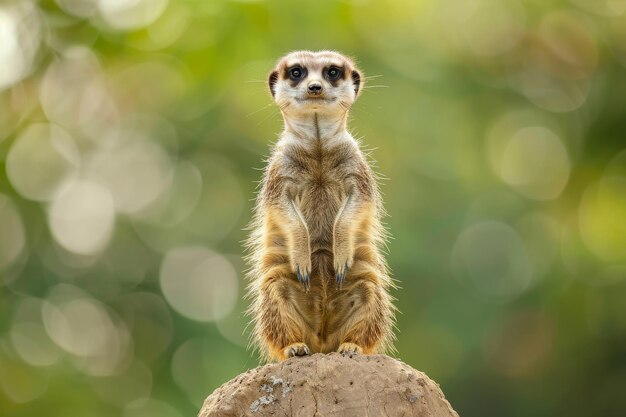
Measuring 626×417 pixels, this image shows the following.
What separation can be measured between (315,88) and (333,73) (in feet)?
0.83

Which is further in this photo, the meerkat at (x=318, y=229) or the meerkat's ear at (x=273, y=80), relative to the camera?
the meerkat's ear at (x=273, y=80)

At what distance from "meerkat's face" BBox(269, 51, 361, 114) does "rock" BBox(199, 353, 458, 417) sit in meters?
1.49

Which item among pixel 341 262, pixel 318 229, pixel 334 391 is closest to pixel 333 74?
pixel 318 229

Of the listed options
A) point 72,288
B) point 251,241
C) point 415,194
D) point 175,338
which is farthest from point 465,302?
point 251,241

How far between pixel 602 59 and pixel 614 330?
3384 millimetres

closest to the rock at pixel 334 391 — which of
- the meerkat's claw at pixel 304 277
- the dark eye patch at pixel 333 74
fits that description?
the meerkat's claw at pixel 304 277

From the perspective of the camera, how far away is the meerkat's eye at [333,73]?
6348 millimetres

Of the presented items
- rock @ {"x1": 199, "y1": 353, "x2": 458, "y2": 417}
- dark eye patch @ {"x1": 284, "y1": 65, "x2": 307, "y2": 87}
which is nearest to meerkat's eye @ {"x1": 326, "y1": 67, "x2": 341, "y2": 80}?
dark eye patch @ {"x1": 284, "y1": 65, "x2": 307, "y2": 87}

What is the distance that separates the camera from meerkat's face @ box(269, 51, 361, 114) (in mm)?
6227

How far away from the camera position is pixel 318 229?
638cm

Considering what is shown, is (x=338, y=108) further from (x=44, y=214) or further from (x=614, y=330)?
(x=44, y=214)

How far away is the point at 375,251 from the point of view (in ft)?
21.3

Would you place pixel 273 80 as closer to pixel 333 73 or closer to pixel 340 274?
pixel 333 73

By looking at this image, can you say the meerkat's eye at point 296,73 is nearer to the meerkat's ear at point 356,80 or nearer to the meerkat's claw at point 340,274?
the meerkat's ear at point 356,80
